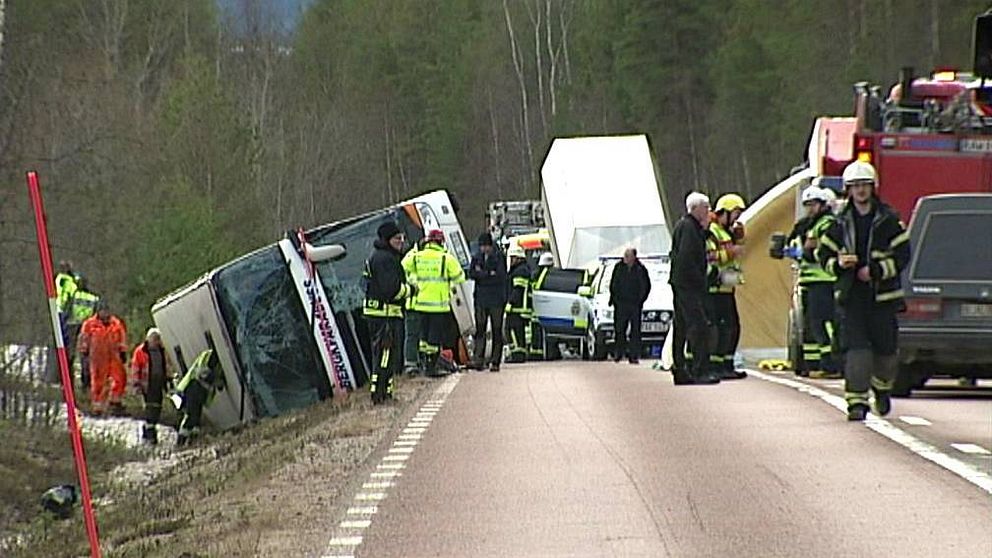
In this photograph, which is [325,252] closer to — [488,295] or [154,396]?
[488,295]

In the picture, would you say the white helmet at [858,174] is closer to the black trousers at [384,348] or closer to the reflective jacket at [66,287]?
the black trousers at [384,348]

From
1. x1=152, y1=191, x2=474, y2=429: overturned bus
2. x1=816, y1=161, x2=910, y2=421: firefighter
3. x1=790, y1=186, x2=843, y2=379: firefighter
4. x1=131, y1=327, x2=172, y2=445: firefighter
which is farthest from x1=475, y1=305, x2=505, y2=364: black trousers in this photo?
x1=816, y1=161, x2=910, y2=421: firefighter

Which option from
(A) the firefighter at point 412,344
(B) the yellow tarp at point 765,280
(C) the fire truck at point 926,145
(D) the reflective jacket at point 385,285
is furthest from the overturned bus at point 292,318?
(C) the fire truck at point 926,145

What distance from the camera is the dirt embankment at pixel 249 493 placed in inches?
443

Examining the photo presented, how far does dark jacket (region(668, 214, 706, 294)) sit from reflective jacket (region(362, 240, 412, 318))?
2730 mm

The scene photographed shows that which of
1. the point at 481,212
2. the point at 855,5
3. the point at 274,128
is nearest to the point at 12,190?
the point at 855,5

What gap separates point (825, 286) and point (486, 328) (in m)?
7.30

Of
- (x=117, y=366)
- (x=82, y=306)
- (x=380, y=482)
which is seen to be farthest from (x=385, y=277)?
(x=82, y=306)

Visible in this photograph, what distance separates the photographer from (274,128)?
75375 millimetres

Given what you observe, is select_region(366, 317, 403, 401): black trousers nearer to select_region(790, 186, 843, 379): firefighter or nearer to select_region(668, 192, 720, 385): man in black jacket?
select_region(668, 192, 720, 385): man in black jacket

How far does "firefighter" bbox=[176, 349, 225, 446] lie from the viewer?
88.5 feet

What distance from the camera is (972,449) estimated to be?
13.5 m

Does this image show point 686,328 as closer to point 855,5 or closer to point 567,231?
point 567,231

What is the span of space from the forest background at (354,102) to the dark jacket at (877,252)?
11.4 m
